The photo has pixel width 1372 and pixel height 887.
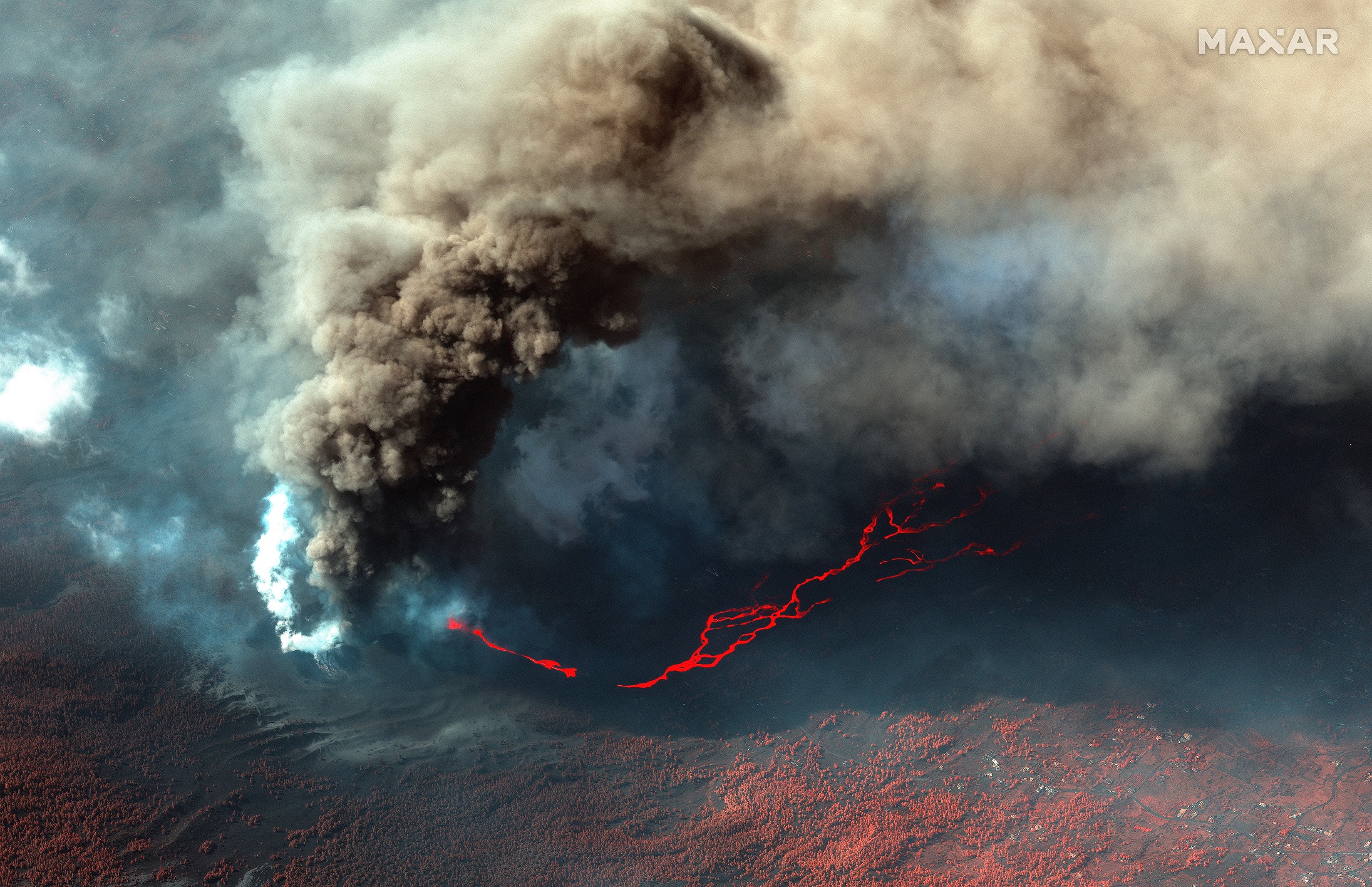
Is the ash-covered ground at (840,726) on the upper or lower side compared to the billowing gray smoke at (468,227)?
lower

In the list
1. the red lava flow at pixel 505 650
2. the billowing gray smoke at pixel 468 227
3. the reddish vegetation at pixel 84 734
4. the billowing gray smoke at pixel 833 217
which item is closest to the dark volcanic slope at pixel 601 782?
the reddish vegetation at pixel 84 734

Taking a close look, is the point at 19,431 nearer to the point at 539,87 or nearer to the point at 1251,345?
the point at 539,87

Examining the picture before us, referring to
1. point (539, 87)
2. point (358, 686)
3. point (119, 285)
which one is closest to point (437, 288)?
point (539, 87)

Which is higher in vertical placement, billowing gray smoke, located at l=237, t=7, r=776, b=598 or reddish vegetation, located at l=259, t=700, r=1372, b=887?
billowing gray smoke, located at l=237, t=7, r=776, b=598

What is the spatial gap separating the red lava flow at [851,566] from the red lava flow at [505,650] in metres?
2.78

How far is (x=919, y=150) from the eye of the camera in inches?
699

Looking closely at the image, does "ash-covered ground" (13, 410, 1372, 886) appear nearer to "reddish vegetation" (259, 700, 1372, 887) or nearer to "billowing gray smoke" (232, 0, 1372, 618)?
"reddish vegetation" (259, 700, 1372, 887)

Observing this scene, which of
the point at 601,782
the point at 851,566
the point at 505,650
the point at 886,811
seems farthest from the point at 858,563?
the point at 505,650

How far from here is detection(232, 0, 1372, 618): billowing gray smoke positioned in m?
15.7

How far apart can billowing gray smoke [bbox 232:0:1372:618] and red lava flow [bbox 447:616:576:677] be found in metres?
3.32

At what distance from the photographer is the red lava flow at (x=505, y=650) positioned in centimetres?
2017

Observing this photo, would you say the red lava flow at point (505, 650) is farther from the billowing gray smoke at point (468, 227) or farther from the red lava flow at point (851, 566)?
the billowing gray smoke at point (468, 227)

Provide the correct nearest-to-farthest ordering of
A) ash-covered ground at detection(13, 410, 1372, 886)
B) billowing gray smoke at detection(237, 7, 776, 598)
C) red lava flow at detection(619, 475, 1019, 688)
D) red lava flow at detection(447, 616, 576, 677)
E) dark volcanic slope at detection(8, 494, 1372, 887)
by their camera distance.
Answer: billowing gray smoke at detection(237, 7, 776, 598) < dark volcanic slope at detection(8, 494, 1372, 887) < ash-covered ground at detection(13, 410, 1372, 886) < red lava flow at detection(447, 616, 576, 677) < red lava flow at detection(619, 475, 1019, 688)

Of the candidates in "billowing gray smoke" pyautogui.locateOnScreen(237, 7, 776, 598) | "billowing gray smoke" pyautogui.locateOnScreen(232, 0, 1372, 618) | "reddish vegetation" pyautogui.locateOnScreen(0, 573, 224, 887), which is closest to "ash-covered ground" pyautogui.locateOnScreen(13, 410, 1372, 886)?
"reddish vegetation" pyautogui.locateOnScreen(0, 573, 224, 887)
